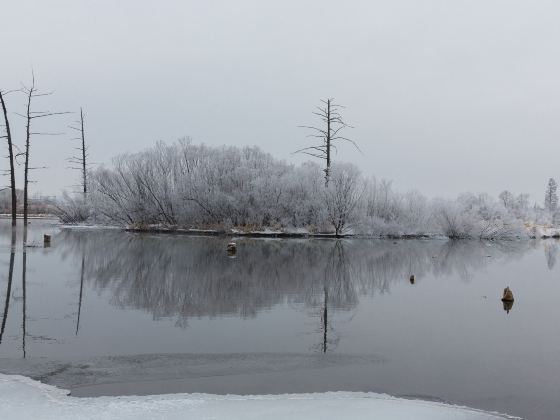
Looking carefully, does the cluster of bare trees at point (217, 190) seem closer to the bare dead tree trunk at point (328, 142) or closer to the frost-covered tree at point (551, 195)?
the bare dead tree trunk at point (328, 142)

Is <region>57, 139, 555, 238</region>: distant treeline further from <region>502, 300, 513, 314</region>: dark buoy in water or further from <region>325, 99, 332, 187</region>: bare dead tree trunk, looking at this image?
<region>502, 300, 513, 314</region>: dark buoy in water

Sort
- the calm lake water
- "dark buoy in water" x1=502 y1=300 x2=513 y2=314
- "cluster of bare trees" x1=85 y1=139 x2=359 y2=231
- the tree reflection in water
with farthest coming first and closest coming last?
"cluster of bare trees" x1=85 y1=139 x2=359 y2=231, "dark buoy in water" x1=502 y1=300 x2=513 y2=314, the tree reflection in water, the calm lake water

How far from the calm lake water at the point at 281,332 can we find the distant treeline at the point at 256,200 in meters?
19.6

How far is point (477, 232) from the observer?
39.0m

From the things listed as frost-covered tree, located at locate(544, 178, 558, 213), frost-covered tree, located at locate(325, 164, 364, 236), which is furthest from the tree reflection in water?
frost-covered tree, located at locate(544, 178, 558, 213)

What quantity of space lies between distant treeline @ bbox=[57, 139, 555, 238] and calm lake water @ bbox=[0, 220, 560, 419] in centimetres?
1962

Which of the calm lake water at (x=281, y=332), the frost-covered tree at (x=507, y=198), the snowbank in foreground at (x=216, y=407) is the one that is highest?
the frost-covered tree at (x=507, y=198)

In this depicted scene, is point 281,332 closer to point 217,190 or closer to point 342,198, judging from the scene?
point 342,198

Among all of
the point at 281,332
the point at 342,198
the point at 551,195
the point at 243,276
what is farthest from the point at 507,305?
the point at 551,195

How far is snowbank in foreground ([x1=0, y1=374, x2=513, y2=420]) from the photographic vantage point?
4.53m

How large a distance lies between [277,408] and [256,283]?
7702 millimetres

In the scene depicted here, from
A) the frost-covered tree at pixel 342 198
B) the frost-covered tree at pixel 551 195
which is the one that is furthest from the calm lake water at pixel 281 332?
the frost-covered tree at pixel 551 195

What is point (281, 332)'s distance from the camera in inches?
303

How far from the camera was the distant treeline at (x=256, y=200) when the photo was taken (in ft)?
114
